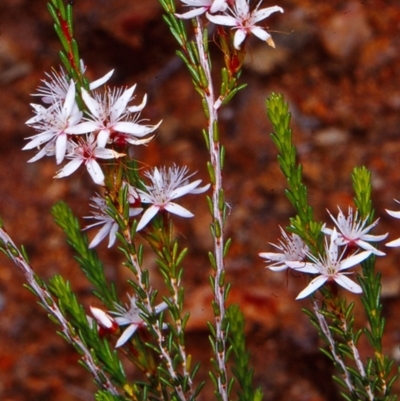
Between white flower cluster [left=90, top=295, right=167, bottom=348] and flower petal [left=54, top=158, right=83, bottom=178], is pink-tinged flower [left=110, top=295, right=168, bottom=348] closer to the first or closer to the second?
white flower cluster [left=90, top=295, right=167, bottom=348]

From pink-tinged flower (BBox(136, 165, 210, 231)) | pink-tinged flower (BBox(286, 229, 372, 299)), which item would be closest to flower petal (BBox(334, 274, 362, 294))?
pink-tinged flower (BBox(286, 229, 372, 299))

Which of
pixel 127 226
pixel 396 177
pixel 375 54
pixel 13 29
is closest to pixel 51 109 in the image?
pixel 127 226

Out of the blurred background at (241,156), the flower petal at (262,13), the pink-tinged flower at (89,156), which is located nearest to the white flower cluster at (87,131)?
the pink-tinged flower at (89,156)

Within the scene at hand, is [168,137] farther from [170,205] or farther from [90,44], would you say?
[170,205]

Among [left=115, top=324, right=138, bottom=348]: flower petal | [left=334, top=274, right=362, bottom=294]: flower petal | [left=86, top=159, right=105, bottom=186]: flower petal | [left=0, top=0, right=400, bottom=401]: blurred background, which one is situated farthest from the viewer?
[left=0, top=0, right=400, bottom=401]: blurred background

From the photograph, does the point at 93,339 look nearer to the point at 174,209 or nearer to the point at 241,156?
the point at 174,209

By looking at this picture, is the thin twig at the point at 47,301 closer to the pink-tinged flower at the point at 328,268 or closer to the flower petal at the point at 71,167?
the flower petal at the point at 71,167

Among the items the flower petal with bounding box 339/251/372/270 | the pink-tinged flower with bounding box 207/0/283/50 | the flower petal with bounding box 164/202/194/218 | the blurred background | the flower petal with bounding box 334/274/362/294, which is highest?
the pink-tinged flower with bounding box 207/0/283/50

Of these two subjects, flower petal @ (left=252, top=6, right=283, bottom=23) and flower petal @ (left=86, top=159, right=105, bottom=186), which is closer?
flower petal @ (left=86, top=159, right=105, bottom=186)
